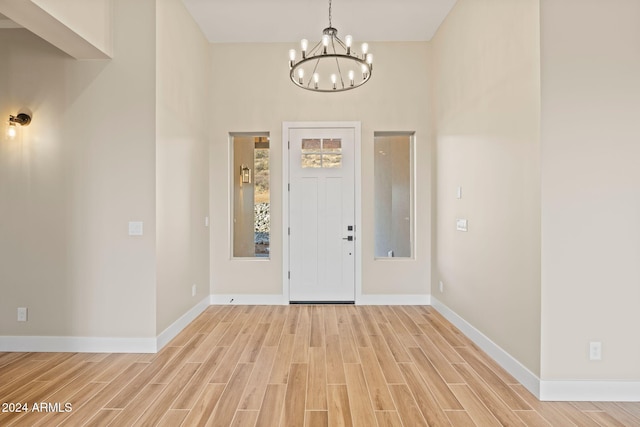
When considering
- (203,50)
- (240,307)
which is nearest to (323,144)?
(203,50)

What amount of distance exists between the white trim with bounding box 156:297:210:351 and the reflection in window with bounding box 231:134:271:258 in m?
0.87

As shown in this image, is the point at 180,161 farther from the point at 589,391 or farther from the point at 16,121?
the point at 589,391

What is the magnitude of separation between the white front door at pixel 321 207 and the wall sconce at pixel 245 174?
0.62 m

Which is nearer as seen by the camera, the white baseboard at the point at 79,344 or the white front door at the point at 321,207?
the white baseboard at the point at 79,344

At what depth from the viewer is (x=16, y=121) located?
10.7 feet

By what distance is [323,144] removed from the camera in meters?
4.99

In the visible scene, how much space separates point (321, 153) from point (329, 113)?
0.56 meters

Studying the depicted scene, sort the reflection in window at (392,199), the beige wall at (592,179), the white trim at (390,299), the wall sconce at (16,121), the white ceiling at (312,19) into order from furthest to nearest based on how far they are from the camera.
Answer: the reflection in window at (392,199), the white trim at (390,299), the white ceiling at (312,19), the wall sconce at (16,121), the beige wall at (592,179)

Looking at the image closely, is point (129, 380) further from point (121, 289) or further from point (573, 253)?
point (573, 253)

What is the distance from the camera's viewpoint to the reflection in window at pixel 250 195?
5086mm

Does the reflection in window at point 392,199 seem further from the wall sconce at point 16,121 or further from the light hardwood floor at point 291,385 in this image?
the wall sconce at point 16,121

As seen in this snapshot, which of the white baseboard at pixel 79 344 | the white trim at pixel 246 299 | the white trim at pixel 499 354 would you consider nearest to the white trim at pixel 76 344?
the white baseboard at pixel 79 344

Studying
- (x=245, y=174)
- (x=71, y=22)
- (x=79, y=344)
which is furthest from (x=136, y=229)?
(x=245, y=174)

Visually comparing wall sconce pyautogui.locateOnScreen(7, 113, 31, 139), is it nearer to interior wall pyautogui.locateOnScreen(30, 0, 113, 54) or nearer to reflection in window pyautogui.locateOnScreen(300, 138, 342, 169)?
interior wall pyautogui.locateOnScreen(30, 0, 113, 54)
